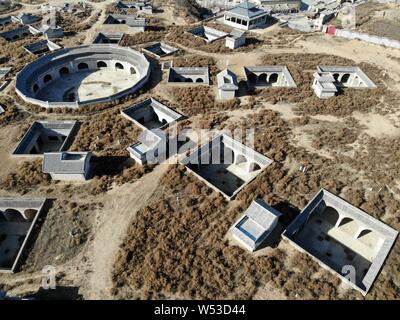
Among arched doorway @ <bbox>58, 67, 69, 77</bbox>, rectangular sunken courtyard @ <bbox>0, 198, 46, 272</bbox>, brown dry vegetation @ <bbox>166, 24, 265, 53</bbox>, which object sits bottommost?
rectangular sunken courtyard @ <bbox>0, 198, 46, 272</bbox>

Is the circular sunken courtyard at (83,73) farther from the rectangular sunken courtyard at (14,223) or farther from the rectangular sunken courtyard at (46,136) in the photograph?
the rectangular sunken courtyard at (14,223)

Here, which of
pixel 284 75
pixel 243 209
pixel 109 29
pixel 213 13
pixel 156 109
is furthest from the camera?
pixel 213 13

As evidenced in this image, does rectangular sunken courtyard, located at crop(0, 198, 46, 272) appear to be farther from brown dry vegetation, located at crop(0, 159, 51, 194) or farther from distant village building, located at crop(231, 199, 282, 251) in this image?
distant village building, located at crop(231, 199, 282, 251)

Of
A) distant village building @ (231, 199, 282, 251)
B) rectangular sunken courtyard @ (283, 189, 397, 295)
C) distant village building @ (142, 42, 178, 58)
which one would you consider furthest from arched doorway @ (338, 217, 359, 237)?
distant village building @ (142, 42, 178, 58)

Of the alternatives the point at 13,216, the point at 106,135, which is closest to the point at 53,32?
the point at 106,135

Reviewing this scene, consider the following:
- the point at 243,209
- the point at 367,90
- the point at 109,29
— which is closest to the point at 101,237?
the point at 243,209

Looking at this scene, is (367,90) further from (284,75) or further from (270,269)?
(270,269)
